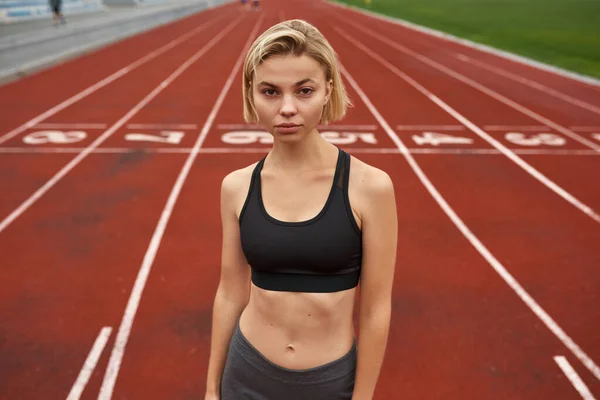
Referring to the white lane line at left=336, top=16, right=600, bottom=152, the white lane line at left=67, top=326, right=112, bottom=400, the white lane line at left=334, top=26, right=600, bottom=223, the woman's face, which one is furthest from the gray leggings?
the white lane line at left=336, top=16, right=600, bottom=152

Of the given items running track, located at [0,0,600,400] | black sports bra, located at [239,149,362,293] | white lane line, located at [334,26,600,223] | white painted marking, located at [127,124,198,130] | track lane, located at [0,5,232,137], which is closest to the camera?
black sports bra, located at [239,149,362,293]

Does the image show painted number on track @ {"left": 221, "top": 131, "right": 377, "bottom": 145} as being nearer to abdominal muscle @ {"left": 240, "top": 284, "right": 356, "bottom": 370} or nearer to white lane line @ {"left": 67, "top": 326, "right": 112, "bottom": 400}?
white lane line @ {"left": 67, "top": 326, "right": 112, "bottom": 400}

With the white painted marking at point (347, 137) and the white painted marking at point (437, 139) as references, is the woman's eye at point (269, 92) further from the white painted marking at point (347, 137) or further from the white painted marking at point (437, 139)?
the white painted marking at point (437, 139)

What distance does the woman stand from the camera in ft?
5.42

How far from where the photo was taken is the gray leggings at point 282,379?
1.87 m

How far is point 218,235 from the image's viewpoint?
6688mm

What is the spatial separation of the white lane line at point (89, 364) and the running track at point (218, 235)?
0.02 m

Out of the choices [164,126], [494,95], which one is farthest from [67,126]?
[494,95]

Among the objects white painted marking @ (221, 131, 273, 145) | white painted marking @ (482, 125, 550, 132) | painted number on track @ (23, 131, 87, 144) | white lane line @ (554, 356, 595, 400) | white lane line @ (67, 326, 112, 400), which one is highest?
white lane line @ (67, 326, 112, 400)

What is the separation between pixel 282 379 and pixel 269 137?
904 centimetres

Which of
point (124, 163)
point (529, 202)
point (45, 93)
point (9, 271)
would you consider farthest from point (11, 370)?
Answer: point (45, 93)

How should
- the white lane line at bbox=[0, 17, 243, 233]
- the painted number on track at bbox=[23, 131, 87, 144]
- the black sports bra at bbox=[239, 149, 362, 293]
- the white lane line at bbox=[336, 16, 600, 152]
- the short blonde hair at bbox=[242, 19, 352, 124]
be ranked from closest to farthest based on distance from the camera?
the short blonde hair at bbox=[242, 19, 352, 124] → the black sports bra at bbox=[239, 149, 362, 293] → the white lane line at bbox=[0, 17, 243, 233] → the painted number on track at bbox=[23, 131, 87, 144] → the white lane line at bbox=[336, 16, 600, 152]

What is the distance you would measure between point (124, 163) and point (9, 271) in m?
3.54

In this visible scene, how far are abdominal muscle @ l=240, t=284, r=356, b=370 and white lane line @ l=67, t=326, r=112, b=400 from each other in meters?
2.90
